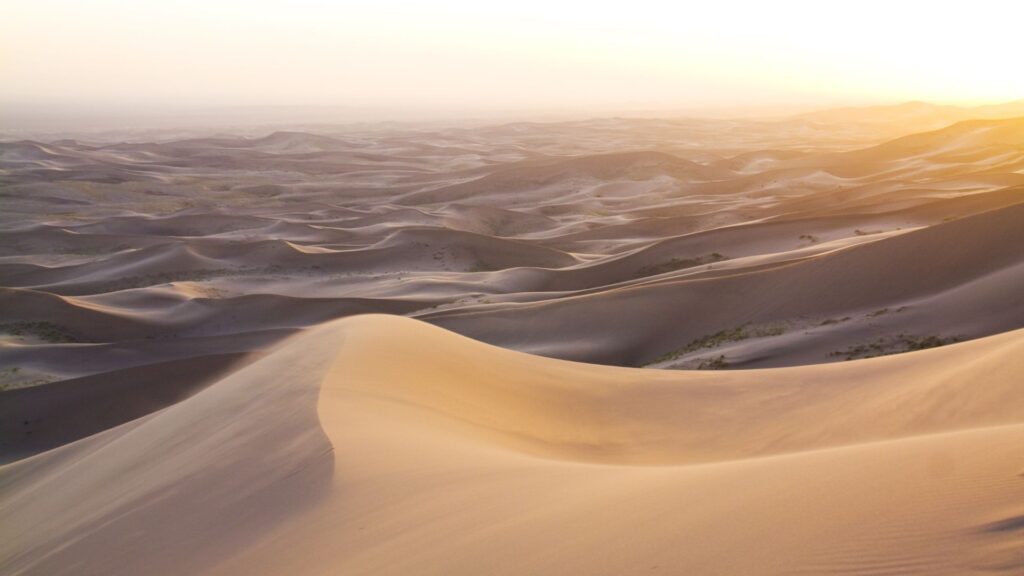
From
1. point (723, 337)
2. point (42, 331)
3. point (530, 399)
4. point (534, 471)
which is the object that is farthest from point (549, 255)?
point (534, 471)

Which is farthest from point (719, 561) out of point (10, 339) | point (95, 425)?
point (10, 339)

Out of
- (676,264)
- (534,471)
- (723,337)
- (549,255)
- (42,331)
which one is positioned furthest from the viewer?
(549,255)

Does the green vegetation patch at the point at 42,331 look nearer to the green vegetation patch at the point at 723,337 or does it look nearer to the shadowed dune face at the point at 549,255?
the shadowed dune face at the point at 549,255

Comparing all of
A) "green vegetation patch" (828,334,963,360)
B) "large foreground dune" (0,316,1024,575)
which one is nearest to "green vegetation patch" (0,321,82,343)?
"large foreground dune" (0,316,1024,575)

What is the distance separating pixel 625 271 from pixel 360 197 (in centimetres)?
2212

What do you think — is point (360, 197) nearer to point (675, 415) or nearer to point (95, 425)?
point (95, 425)

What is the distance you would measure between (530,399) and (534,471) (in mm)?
2298

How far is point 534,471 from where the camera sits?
4.36 metres

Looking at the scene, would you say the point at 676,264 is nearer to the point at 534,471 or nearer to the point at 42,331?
the point at 42,331

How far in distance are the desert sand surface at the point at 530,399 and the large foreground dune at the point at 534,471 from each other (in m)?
0.02

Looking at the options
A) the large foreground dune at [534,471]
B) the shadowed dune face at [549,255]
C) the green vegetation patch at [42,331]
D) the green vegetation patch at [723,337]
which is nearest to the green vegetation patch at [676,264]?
the shadowed dune face at [549,255]

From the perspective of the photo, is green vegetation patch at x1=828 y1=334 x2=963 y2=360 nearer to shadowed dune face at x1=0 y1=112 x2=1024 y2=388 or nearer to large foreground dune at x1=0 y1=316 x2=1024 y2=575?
shadowed dune face at x1=0 y1=112 x2=1024 y2=388

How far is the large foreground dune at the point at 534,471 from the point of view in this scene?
2.76 metres

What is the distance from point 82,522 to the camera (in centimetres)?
481
